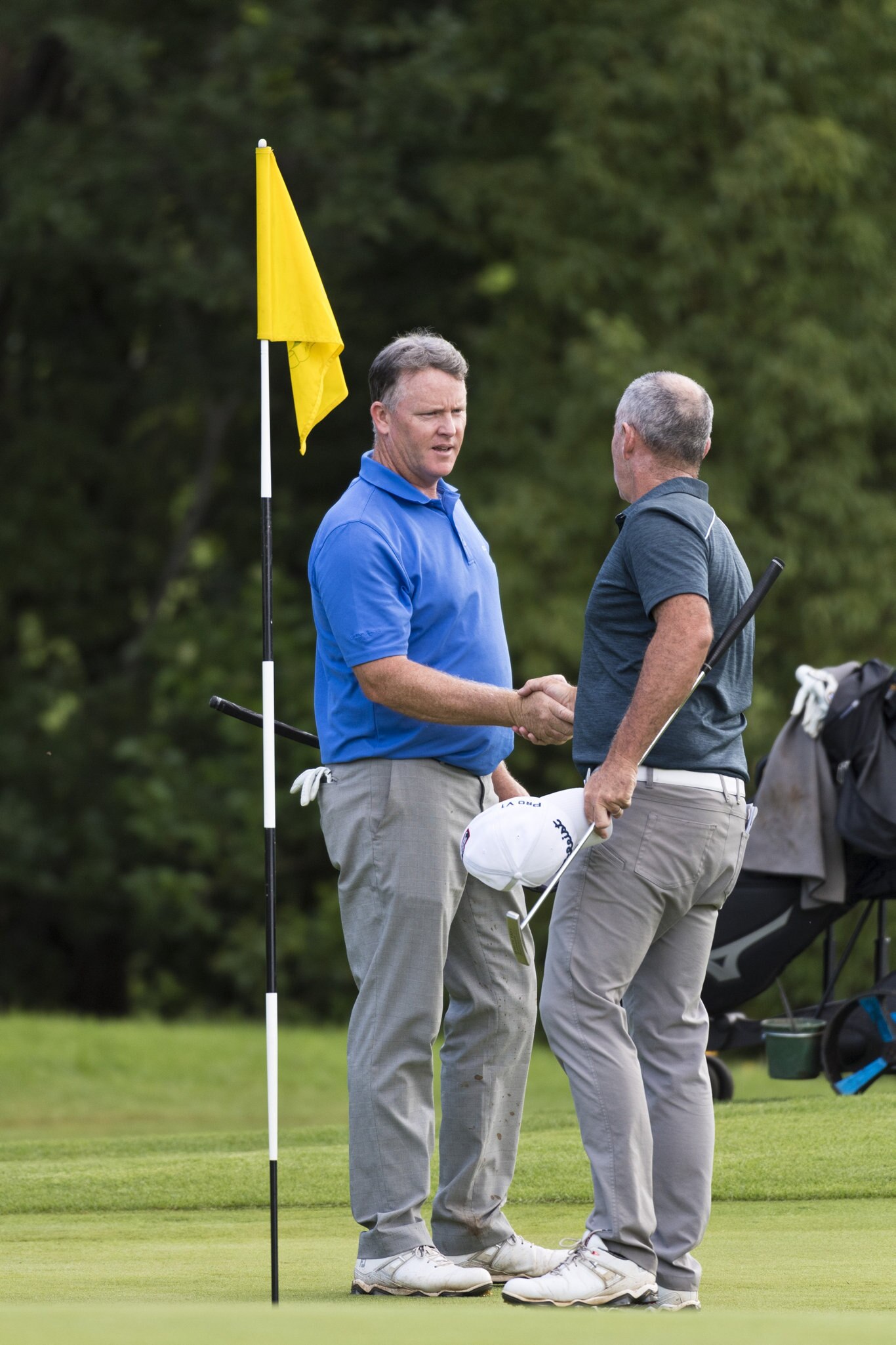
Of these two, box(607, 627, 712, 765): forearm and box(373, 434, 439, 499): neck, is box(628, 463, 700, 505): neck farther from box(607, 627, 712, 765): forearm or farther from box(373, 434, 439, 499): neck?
box(373, 434, 439, 499): neck

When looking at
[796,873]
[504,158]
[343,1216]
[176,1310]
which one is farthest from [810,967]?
[176,1310]

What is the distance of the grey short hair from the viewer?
4273 mm

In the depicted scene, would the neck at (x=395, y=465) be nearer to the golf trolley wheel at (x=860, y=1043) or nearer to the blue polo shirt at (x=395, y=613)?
the blue polo shirt at (x=395, y=613)

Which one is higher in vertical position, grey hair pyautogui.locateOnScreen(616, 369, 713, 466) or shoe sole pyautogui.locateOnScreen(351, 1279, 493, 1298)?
grey hair pyautogui.locateOnScreen(616, 369, 713, 466)

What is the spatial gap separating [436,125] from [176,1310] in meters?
14.2

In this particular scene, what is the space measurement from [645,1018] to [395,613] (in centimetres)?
100

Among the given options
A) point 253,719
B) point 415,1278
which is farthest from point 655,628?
point 415,1278

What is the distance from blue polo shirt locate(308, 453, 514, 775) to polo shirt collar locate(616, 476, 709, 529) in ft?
1.53

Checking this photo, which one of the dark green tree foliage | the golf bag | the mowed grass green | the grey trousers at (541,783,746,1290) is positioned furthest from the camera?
the dark green tree foliage

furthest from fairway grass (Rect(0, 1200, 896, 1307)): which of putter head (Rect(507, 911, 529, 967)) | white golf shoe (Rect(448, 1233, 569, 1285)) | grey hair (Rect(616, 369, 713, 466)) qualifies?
grey hair (Rect(616, 369, 713, 466))

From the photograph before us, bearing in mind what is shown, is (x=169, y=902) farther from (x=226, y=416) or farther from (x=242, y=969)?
(x=226, y=416)

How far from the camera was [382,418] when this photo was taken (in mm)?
4348

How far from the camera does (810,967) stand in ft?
51.3

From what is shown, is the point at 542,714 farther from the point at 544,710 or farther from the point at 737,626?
the point at 737,626
